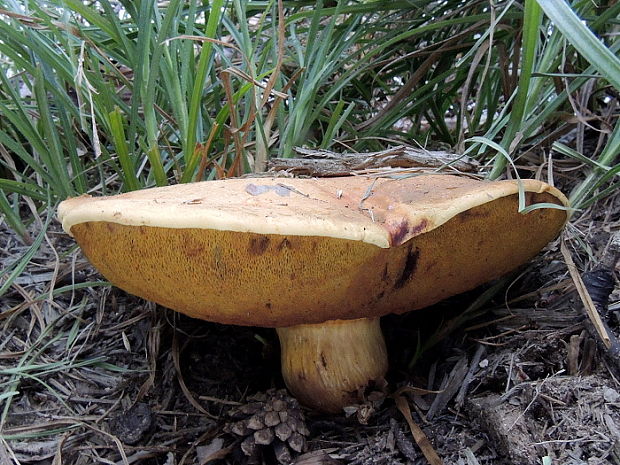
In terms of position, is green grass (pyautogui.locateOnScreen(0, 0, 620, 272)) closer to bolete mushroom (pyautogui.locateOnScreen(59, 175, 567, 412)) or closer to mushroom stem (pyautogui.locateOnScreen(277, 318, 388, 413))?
bolete mushroom (pyautogui.locateOnScreen(59, 175, 567, 412))

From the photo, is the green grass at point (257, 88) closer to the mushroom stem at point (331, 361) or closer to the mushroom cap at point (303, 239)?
the mushroom cap at point (303, 239)

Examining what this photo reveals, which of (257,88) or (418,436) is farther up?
(257,88)

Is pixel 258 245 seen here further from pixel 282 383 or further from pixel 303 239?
pixel 282 383

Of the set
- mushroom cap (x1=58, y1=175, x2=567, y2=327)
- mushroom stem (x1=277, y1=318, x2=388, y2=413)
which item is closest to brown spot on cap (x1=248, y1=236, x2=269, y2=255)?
mushroom cap (x1=58, y1=175, x2=567, y2=327)

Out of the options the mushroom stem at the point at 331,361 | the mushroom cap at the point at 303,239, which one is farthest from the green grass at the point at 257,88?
the mushroom stem at the point at 331,361

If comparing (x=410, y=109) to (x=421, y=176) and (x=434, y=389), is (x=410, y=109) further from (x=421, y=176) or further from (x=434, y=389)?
(x=434, y=389)

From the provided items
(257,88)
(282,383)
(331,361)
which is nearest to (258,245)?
(331,361)

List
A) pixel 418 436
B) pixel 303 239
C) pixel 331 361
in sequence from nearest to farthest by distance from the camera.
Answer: pixel 303 239, pixel 418 436, pixel 331 361
